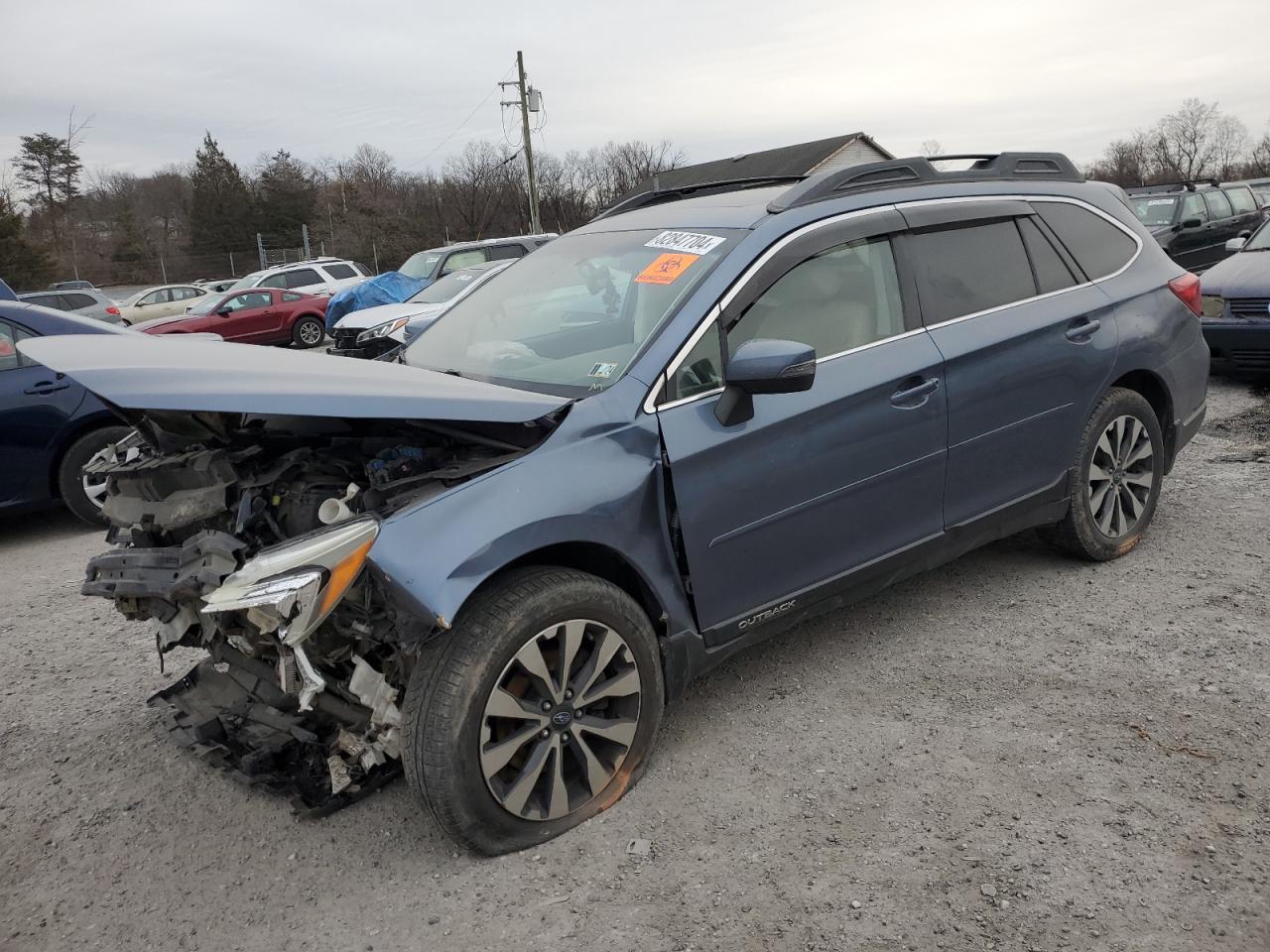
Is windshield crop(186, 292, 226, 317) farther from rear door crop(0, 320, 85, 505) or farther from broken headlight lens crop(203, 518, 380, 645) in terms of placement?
broken headlight lens crop(203, 518, 380, 645)

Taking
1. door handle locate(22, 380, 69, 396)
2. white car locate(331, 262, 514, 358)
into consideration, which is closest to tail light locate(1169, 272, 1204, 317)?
door handle locate(22, 380, 69, 396)

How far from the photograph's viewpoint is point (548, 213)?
62.1 m

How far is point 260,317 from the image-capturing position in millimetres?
19812

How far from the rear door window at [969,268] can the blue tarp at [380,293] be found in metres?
11.6

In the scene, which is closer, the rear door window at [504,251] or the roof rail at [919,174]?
the roof rail at [919,174]

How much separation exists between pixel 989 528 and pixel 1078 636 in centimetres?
55

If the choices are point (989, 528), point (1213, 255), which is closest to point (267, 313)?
point (1213, 255)

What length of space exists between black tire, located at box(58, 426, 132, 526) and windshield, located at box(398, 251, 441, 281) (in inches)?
383

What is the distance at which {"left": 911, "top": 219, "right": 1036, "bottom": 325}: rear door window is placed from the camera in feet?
12.1

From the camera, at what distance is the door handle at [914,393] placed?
342 centimetres

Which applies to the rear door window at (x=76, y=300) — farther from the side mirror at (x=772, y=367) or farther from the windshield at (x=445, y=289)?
the side mirror at (x=772, y=367)

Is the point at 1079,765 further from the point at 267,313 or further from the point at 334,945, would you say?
the point at 267,313

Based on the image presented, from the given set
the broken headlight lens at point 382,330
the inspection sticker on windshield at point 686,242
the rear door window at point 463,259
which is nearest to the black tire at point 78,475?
the broken headlight lens at point 382,330

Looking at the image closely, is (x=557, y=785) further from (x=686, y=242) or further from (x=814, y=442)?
(x=686, y=242)
